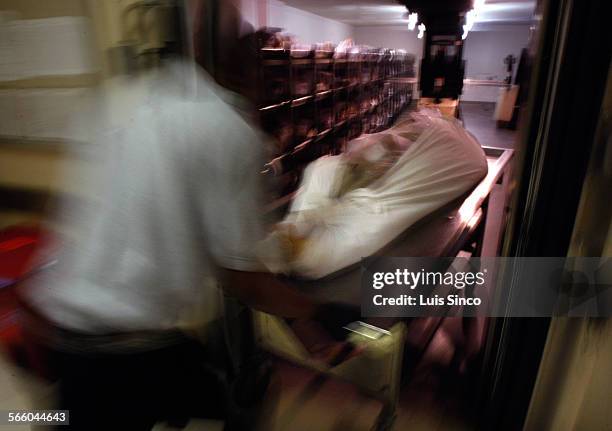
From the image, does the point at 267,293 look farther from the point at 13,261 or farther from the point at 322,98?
the point at 322,98

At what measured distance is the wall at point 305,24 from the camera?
401 centimetres

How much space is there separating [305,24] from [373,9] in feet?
3.12

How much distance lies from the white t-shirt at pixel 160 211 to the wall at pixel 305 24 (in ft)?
10.7

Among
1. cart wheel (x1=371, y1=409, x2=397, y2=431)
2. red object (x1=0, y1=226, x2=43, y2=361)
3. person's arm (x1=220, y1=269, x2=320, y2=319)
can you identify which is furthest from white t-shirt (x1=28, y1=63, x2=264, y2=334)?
cart wheel (x1=371, y1=409, x2=397, y2=431)

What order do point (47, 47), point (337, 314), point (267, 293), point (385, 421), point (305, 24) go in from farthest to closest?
point (305, 24), point (47, 47), point (385, 421), point (337, 314), point (267, 293)

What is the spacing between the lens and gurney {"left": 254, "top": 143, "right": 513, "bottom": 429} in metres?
1.12

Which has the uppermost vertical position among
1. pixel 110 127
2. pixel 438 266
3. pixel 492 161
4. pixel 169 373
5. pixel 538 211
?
pixel 110 127

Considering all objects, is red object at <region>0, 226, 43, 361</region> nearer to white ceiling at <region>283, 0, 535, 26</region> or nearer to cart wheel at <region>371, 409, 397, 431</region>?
cart wheel at <region>371, 409, 397, 431</region>

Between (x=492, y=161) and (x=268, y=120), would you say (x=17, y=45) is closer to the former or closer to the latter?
(x=268, y=120)

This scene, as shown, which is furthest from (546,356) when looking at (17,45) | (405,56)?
(405,56)

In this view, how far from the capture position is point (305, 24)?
4656 millimetres

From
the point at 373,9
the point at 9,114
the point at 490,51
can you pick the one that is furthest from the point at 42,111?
the point at 490,51

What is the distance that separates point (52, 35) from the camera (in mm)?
1502

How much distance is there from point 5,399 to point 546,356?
1806mm
